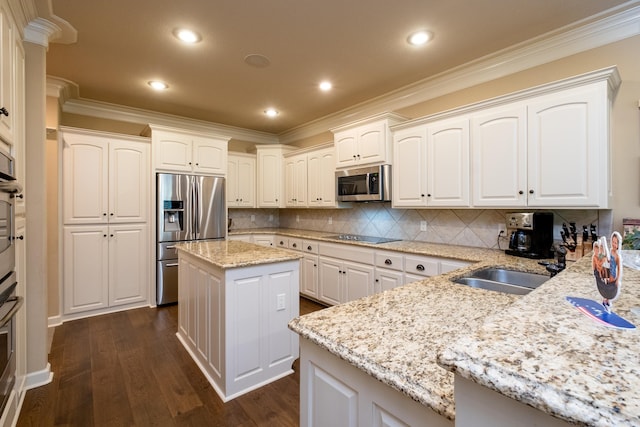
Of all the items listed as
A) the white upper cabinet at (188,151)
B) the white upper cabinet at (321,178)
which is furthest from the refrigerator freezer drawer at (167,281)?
the white upper cabinet at (321,178)

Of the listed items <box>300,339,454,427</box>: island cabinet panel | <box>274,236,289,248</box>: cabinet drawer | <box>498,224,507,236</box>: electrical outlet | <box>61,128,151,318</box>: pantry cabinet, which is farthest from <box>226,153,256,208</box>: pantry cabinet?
<box>300,339,454,427</box>: island cabinet panel

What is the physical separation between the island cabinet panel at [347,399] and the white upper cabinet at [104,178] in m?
3.56

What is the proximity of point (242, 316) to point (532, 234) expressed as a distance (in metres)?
2.28

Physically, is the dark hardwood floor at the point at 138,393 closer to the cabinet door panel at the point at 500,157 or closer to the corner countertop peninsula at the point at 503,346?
the corner countertop peninsula at the point at 503,346

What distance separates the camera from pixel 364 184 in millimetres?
3525

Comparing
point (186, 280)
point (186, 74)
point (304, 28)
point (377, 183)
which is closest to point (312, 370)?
point (186, 280)

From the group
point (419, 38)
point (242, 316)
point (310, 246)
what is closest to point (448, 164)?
point (419, 38)

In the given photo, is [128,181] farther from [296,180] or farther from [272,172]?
[296,180]

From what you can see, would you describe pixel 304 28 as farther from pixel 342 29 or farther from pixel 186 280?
pixel 186 280

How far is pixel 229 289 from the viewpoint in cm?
195

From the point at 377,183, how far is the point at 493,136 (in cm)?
122

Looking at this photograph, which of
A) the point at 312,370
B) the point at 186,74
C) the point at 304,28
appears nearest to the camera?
the point at 312,370

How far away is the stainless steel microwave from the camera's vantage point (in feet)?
11.0

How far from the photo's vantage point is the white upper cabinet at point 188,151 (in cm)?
379
